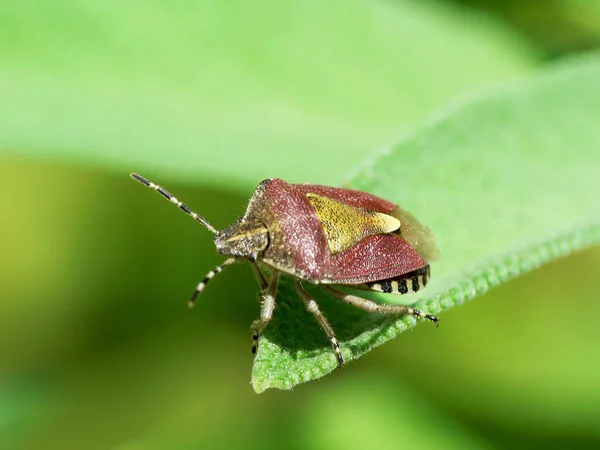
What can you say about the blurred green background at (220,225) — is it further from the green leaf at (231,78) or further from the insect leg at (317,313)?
the insect leg at (317,313)

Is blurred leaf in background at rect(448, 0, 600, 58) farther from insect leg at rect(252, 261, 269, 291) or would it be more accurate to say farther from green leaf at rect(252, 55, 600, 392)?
insect leg at rect(252, 261, 269, 291)

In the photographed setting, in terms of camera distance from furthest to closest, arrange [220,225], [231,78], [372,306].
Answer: [220,225], [231,78], [372,306]

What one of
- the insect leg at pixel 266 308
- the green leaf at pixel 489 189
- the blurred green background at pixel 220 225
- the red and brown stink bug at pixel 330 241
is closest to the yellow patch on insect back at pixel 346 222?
the red and brown stink bug at pixel 330 241

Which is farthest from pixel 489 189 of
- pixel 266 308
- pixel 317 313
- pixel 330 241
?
pixel 266 308

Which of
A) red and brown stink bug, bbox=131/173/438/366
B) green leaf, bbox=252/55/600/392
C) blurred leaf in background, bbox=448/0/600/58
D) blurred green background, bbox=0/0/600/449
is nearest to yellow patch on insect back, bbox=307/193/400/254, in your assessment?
red and brown stink bug, bbox=131/173/438/366

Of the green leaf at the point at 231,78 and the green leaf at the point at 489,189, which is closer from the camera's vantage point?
the green leaf at the point at 489,189

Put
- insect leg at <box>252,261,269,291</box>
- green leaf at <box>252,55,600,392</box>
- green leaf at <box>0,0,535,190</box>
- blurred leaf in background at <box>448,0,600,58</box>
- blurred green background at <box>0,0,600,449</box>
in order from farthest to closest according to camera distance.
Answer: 1. blurred leaf in background at <box>448,0,600,58</box>
2. blurred green background at <box>0,0,600,449</box>
3. green leaf at <box>0,0,535,190</box>
4. insect leg at <box>252,261,269,291</box>
5. green leaf at <box>252,55,600,392</box>

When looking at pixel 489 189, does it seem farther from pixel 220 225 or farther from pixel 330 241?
pixel 220 225
